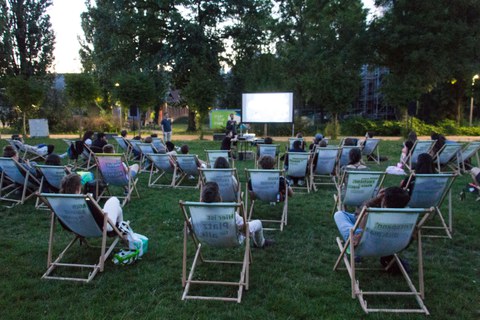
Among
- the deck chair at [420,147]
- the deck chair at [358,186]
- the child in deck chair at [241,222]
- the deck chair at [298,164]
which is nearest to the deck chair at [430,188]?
the deck chair at [358,186]

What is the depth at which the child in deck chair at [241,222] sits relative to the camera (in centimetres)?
354

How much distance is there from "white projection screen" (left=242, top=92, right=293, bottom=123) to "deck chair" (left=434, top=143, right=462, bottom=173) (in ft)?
23.9

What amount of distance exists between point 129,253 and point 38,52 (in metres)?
28.7

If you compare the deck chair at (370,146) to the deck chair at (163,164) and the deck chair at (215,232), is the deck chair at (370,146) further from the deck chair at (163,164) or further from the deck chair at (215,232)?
the deck chair at (215,232)

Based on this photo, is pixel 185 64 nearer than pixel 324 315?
No

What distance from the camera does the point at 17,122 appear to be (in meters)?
26.3

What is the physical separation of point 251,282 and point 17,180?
4989mm

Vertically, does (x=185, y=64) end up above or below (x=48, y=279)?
above

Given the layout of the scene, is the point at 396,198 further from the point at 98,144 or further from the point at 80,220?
Result: the point at 98,144

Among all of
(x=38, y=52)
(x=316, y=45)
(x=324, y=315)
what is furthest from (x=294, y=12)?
(x=324, y=315)

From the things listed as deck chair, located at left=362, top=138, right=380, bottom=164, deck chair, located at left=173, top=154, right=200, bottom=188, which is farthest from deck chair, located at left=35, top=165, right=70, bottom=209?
deck chair, located at left=362, top=138, right=380, bottom=164

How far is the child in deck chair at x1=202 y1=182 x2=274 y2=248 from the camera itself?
354 centimetres

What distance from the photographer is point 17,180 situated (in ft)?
21.8

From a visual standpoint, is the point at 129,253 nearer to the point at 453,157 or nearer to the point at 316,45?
the point at 453,157
